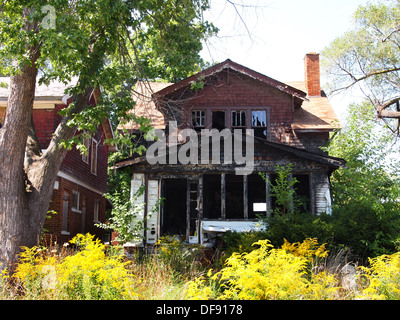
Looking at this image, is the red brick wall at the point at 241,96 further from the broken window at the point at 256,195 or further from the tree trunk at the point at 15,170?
the tree trunk at the point at 15,170

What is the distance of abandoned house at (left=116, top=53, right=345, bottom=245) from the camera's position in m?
16.2

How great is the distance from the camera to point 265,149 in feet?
54.4

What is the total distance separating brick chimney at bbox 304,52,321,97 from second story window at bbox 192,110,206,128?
6.66m

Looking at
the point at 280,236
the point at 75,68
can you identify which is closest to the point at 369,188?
the point at 280,236

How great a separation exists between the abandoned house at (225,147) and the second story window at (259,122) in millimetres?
46

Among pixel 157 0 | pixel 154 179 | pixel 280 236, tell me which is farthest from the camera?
pixel 154 179

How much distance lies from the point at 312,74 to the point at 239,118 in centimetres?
583

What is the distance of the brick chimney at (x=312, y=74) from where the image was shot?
898 inches

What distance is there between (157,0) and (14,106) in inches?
192

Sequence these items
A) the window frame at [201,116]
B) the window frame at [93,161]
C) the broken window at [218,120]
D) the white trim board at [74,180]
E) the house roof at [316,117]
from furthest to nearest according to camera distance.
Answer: the window frame at [93,161] < the broken window at [218,120] < the window frame at [201,116] < the house roof at [316,117] < the white trim board at [74,180]

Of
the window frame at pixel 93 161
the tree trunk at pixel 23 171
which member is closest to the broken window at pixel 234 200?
the window frame at pixel 93 161
